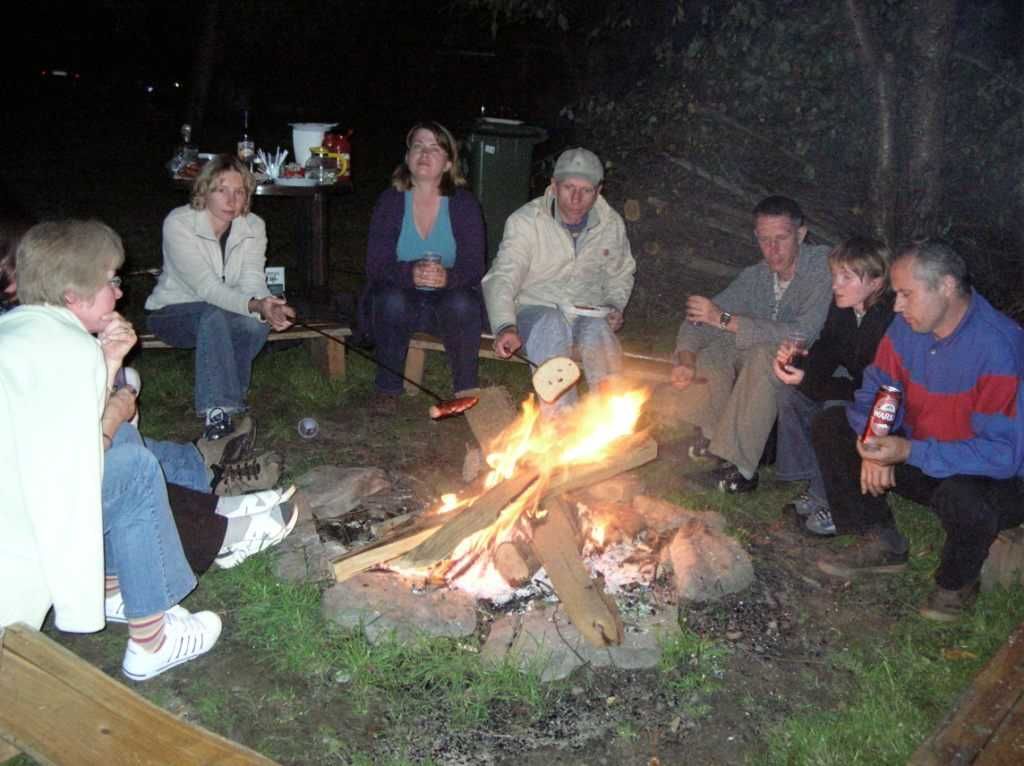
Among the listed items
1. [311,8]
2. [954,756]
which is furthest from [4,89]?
[954,756]

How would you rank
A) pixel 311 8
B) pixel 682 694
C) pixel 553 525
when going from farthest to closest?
pixel 311 8 → pixel 553 525 → pixel 682 694

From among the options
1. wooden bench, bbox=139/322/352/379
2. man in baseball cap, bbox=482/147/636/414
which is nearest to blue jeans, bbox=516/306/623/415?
man in baseball cap, bbox=482/147/636/414

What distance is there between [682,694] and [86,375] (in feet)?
7.14

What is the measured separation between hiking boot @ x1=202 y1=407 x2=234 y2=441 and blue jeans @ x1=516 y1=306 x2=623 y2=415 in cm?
164

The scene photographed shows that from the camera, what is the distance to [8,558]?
2527 millimetres

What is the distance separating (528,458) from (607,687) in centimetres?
90

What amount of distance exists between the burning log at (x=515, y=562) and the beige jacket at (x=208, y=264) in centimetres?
223

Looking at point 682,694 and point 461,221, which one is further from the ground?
point 461,221

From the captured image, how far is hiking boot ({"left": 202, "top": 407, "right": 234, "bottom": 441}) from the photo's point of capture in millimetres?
4711

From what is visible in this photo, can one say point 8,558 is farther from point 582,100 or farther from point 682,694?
point 582,100

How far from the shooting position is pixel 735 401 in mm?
4527

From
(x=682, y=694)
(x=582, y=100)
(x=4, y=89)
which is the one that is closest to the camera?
(x=682, y=694)

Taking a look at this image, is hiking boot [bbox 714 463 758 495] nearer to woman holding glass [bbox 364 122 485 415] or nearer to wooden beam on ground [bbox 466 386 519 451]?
wooden beam on ground [bbox 466 386 519 451]

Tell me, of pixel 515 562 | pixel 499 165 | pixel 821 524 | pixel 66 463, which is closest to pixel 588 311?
pixel 821 524
